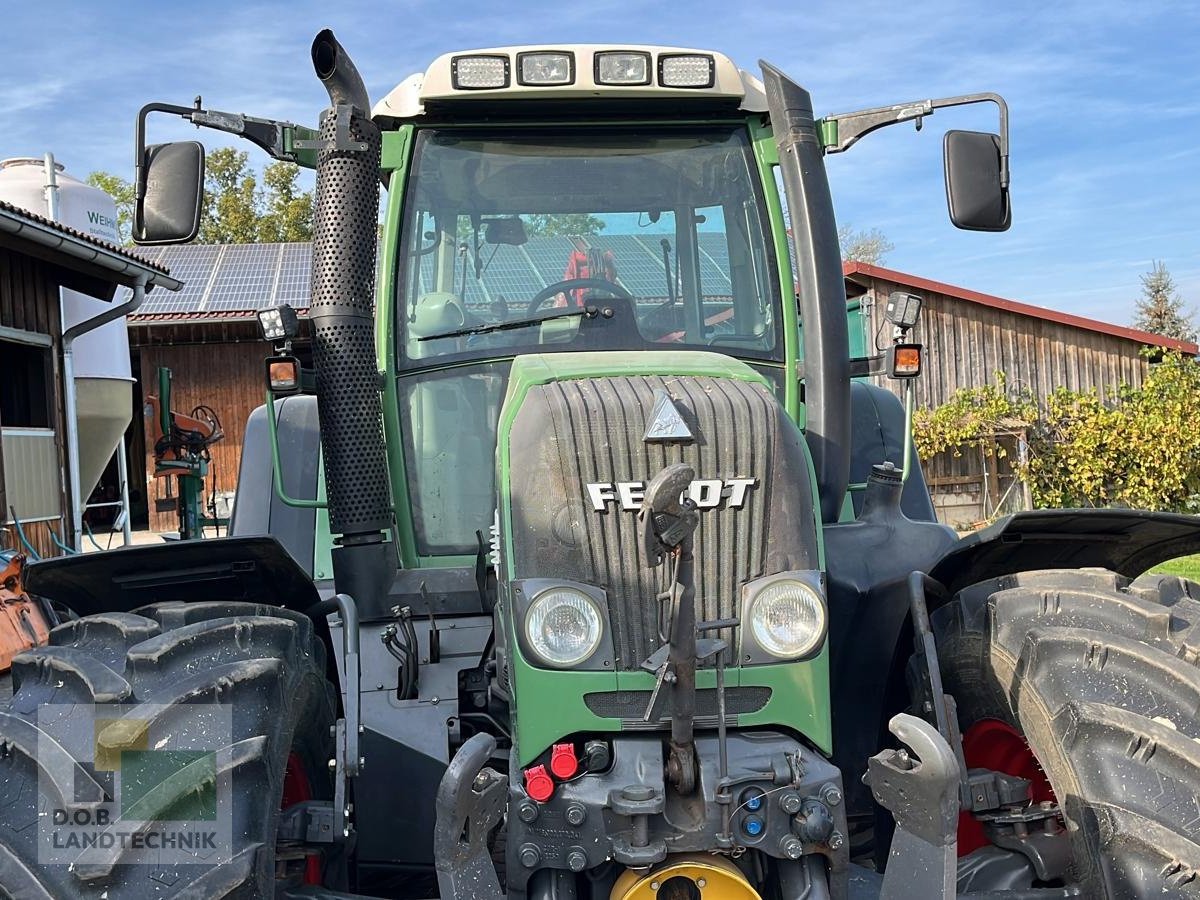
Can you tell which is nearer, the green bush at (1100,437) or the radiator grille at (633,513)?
the radiator grille at (633,513)

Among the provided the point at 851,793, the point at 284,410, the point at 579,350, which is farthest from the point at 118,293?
the point at 851,793

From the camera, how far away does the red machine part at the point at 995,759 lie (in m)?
3.04

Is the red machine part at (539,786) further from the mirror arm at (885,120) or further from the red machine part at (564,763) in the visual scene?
the mirror arm at (885,120)

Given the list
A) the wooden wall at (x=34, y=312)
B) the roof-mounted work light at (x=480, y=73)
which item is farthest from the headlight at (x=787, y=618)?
the wooden wall at (x=34, y=312)

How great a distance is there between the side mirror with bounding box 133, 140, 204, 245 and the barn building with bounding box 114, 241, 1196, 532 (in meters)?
10.7

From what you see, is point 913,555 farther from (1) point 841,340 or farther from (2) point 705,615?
(2) point 705,615

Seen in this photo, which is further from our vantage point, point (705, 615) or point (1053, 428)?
point (1053, 428)

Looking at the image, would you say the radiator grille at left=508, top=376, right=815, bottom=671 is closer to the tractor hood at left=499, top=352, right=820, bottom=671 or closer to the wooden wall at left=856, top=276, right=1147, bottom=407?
the tractor hood at left=499, top=352, right=820, bottom=671

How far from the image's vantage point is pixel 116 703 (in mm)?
2555

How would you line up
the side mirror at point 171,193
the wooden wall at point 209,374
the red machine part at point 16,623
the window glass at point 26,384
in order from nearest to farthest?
the side mirror at point 171,193, the red machine part at point 16,623, the window glass at point 26,384, the wooden wall at point 209,374

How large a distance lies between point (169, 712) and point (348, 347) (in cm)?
143

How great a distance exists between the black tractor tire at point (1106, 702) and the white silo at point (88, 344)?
12763 mm

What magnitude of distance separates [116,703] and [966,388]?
62.6 ft

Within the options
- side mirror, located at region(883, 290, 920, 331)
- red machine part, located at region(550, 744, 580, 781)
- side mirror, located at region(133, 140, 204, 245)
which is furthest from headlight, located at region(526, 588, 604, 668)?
side mirror, located at region(133, 140, 204, 245)
